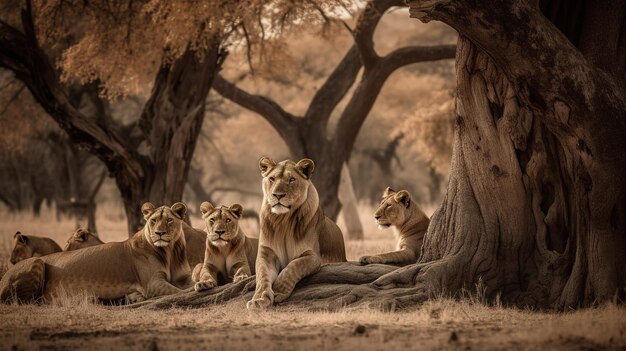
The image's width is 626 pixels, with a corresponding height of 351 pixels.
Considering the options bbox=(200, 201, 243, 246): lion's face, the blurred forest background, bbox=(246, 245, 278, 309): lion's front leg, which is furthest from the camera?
the blurred forest background

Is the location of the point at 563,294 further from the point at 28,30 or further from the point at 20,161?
the point at 20,161

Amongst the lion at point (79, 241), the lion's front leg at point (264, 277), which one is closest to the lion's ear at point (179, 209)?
the lion's front leg at point (264, 277)

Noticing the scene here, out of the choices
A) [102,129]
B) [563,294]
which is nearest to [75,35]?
[102,129]

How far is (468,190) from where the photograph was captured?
826cm

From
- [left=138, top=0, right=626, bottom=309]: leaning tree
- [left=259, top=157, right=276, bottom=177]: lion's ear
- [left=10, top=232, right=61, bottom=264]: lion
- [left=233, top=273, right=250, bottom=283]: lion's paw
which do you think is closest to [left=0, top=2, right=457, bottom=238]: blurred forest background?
[left=10, top=232, right=61, bottom=264]: lion

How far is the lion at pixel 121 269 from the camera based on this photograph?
9117mm

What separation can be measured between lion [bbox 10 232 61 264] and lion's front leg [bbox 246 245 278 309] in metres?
3.76

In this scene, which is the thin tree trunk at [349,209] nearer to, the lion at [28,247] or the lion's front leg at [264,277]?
the lion at [28,247]

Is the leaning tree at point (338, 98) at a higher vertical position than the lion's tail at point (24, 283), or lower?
higher

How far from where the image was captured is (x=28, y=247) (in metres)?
10.8

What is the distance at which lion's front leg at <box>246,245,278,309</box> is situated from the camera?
25.2 ft

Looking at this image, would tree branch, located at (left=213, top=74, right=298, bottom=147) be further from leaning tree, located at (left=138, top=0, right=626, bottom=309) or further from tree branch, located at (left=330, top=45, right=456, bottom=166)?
leaning tree, located at (left=138, top=0, right=626, bottom=309)

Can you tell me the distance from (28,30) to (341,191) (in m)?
8.88

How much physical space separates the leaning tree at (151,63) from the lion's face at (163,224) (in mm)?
4349
